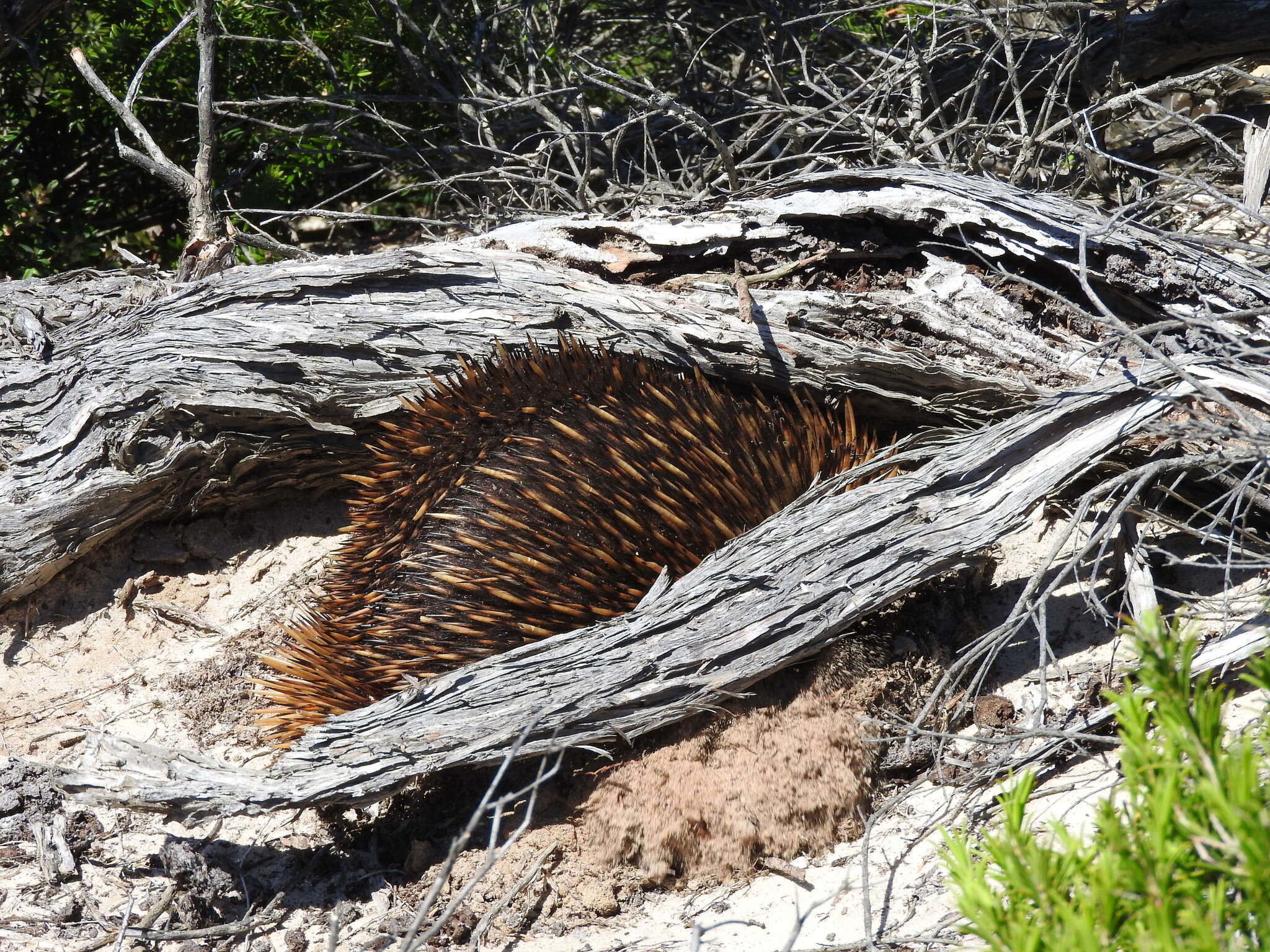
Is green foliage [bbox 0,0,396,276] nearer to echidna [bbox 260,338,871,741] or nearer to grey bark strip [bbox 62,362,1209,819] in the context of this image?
echidna [bbox 260,338,871,741]

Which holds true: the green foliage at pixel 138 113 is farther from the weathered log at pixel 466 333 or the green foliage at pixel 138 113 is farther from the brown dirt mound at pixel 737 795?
the brown dirt mound at pixel 737 795

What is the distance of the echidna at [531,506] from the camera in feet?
9.15

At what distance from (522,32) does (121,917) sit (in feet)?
13.0

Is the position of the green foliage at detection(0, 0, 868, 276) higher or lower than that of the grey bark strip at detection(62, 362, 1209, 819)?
higher

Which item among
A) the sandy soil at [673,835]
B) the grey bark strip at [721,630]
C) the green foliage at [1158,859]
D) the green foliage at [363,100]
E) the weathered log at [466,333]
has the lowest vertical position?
the sandy soil at [673,835]

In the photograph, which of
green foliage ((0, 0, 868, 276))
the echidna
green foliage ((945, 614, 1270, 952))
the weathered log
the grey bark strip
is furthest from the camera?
green foliage ((0, 0, 868, 276))

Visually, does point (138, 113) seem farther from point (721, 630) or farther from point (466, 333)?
point (721, 630)

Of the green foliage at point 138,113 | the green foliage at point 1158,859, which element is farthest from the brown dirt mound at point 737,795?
the green foliage at point 138,113

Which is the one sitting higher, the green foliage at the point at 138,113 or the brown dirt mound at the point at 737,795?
the green foliage at the point at 138,113

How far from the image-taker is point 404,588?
2797 millimetres

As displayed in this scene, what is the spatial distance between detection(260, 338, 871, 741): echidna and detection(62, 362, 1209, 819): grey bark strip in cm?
20

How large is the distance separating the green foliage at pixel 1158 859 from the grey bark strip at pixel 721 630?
1.12 meters

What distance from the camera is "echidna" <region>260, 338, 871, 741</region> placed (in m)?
2.79

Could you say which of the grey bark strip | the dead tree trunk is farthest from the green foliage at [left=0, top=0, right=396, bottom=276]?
the grey bark strip
